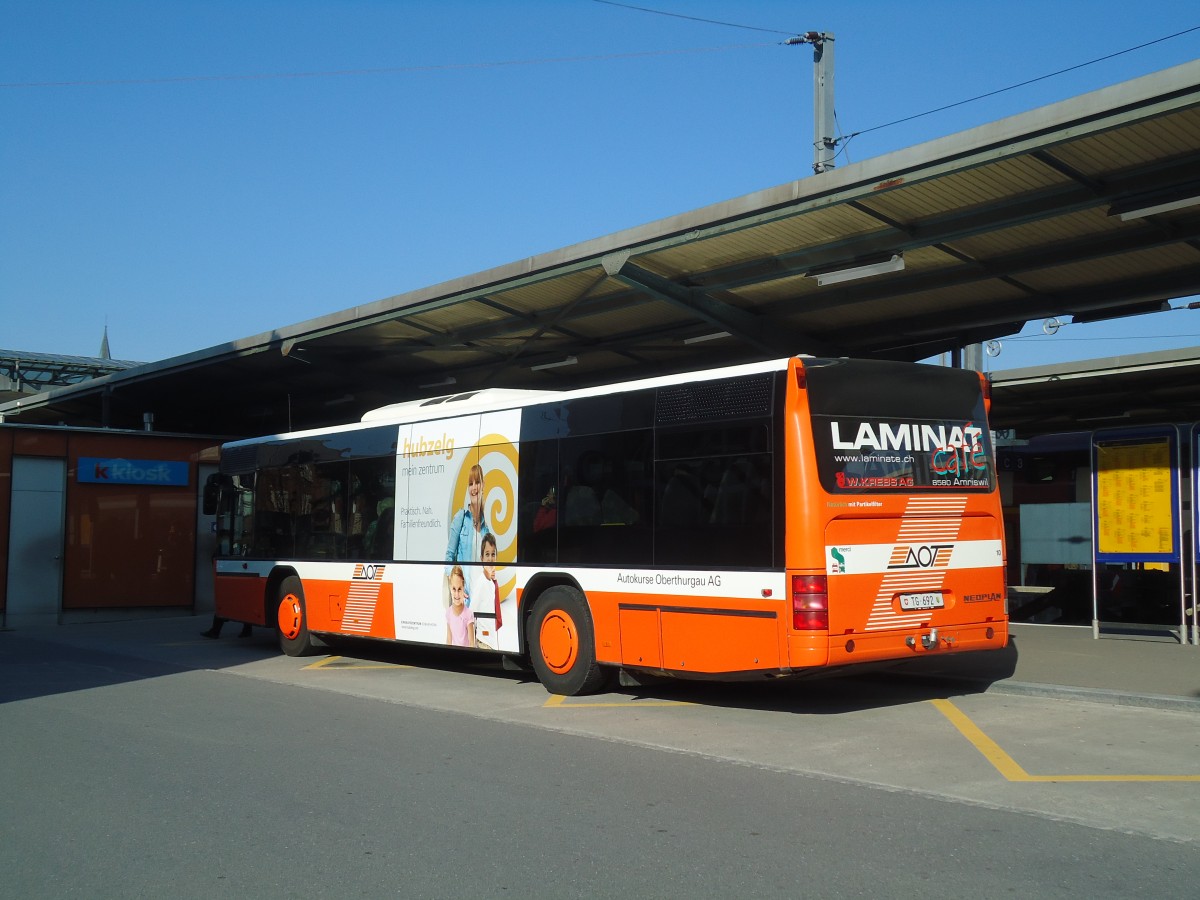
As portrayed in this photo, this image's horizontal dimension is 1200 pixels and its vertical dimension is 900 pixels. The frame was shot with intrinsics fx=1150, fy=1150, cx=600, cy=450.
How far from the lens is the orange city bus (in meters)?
9.30

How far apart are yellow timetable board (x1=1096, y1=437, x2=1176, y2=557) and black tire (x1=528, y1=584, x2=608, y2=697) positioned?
729 cm

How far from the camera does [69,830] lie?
609 centimetres

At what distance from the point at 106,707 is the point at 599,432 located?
5305mm

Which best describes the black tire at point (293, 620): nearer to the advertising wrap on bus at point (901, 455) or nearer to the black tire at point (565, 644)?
the black tire at point (565, 644)

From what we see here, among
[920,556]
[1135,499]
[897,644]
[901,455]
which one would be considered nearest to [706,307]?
[1135,499]

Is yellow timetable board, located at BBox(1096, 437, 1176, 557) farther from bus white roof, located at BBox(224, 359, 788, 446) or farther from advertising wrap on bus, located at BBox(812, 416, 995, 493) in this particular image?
bus white roof, located at BBox(224, 359, 788, 446)

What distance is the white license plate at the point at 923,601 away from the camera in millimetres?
9695

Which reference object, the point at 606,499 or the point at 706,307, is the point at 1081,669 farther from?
the point at 706,307

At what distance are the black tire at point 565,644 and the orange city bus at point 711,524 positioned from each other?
2 cm

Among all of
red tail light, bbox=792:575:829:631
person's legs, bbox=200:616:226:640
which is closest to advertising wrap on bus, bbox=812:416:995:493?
red tail light, bbox=792:575:829:631

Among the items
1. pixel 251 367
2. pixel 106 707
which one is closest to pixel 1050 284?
pixel 106 707

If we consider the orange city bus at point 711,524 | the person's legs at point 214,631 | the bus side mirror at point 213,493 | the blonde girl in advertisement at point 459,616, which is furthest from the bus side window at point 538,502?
the person's legs at point 214,631

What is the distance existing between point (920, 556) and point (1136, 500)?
20.0 feet

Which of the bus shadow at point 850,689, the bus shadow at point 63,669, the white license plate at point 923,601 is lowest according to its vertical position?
the bus shadow at point 63,669
